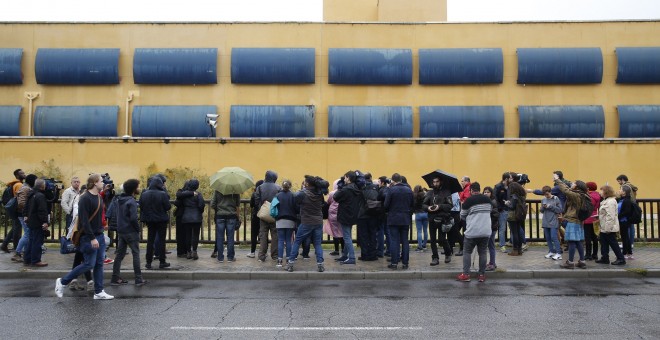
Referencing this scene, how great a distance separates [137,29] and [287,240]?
19470 mm

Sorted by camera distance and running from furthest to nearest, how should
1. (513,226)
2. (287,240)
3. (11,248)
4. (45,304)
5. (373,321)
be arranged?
1. (11,248)
2. (513,226)
3. (287,240)
4. (45,304)
5. (373,321)

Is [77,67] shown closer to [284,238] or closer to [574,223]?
[284,238]

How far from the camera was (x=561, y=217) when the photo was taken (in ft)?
40.5

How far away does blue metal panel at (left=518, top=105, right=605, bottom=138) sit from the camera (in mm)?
26516

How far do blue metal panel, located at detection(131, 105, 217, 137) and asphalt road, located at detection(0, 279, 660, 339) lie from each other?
15.8 m

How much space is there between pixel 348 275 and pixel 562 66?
1967 centimetres

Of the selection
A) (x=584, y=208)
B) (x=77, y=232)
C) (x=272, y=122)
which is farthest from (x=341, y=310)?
(x=272, y=122)

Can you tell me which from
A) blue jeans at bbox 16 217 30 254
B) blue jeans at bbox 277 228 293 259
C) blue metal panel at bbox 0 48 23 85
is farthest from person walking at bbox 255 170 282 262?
blue metal panel at bbox 0 48 23 85

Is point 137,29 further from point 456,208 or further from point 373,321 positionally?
point 373,321

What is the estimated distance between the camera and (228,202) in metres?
13.0

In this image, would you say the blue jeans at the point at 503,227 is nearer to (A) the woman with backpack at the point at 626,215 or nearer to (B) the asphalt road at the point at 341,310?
(A) the woman with backpack at the point at 626,215

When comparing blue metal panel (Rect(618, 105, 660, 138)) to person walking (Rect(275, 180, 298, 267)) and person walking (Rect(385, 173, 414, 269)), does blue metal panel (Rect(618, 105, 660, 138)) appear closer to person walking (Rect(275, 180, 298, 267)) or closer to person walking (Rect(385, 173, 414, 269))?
person walking (Rect(385, 173, 414, 269))

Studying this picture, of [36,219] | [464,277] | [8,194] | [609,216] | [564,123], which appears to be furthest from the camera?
[564,123]

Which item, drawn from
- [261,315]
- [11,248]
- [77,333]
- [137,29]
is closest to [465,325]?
[261,315]
